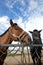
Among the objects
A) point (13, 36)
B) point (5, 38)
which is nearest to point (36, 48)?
point (5, 38)

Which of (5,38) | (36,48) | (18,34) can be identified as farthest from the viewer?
(36,48)

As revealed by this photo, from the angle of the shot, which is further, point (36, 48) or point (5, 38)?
point (36, 48)

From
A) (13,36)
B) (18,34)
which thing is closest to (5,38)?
(13,36)

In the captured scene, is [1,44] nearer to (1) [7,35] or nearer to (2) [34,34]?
(1) [7,35]

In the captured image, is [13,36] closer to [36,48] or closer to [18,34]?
[18,34]

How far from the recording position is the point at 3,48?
6.20 m

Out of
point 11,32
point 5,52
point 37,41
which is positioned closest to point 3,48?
Answer: point 5,52

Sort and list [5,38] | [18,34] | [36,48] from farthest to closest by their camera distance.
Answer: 1. [36,48]
2. [5,38]
3. [18,34]

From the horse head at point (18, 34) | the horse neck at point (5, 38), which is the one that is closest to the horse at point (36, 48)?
the horse neck at point (5, 38)

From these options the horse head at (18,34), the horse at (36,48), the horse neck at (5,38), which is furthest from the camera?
the horse at (36,48)

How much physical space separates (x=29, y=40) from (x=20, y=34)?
35 cm

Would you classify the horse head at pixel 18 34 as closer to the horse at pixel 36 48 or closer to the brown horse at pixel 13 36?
the brown horse at pixel 13 36

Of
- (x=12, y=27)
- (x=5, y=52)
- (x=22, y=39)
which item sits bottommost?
(x=5, y=52)

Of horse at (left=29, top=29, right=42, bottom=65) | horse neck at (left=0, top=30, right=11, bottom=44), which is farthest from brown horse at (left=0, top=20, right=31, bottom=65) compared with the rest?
horse at (left=29, top=29, right=42, bottom=65)
